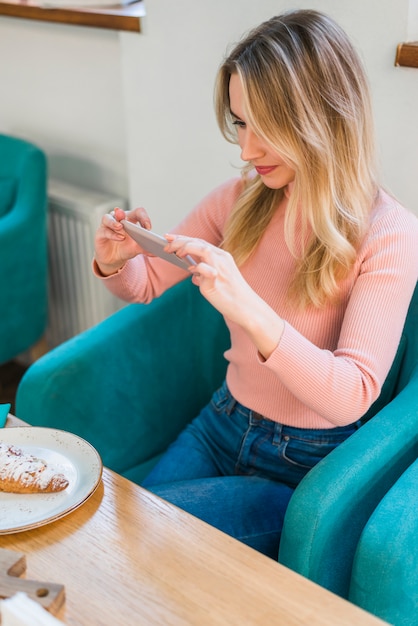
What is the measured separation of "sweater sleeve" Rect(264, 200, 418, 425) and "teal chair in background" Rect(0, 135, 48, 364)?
49.1 inches

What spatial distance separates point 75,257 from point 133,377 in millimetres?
955

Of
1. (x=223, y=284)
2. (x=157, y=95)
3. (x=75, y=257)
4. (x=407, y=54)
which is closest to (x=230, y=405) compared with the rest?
(x=223, y=284)

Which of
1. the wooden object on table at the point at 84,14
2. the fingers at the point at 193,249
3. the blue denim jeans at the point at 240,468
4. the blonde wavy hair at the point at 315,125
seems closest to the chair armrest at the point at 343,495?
the blue denim jeans at the point at 240,468

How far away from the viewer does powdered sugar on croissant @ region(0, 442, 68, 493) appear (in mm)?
1020

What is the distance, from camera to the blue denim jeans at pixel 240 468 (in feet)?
4.28

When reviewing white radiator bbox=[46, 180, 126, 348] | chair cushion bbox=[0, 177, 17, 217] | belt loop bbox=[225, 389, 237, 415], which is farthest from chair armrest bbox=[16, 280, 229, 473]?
chair cushion bbox=[0, 177, 17, 217]

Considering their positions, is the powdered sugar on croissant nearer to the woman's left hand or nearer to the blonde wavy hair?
the woman's left hand

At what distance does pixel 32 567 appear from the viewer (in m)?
0.91

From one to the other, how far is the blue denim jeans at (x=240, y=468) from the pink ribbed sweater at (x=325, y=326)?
0.11ft

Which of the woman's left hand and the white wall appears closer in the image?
the woman's left hand

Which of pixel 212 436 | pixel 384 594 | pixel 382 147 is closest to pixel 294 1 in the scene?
pixel 382 147

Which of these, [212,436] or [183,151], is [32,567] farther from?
[183,151]

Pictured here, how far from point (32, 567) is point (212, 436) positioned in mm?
656

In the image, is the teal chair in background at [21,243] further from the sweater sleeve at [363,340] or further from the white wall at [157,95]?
the sweater sleeve at [363,340]
